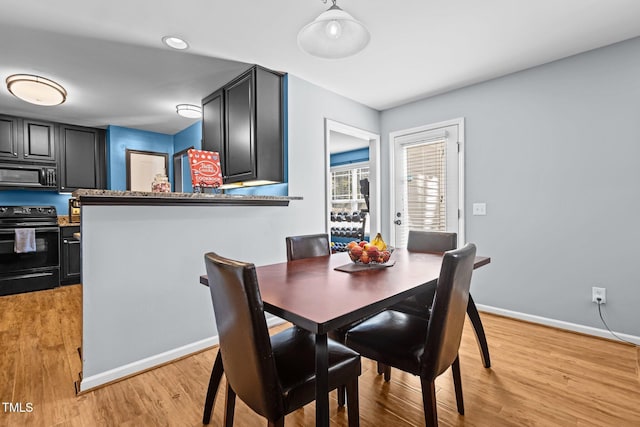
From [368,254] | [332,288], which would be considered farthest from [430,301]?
[332,288]

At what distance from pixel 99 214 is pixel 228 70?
1800 mm

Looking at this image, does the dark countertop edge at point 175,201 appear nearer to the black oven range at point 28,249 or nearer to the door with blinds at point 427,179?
the door with blinds at point 427,179

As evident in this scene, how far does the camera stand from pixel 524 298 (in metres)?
2.91

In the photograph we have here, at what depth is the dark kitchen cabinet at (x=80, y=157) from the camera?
456cm

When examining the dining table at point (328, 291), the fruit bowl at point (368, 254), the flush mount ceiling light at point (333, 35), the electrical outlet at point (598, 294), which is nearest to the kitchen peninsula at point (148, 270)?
the dining table at point (328, 291)

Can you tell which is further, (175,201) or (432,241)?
(432,241)

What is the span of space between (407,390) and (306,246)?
1.10 meters

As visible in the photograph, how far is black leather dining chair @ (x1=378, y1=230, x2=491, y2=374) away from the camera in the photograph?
2.00m

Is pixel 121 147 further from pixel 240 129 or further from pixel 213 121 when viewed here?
pixel 240 129

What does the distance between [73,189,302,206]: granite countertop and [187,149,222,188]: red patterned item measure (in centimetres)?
19

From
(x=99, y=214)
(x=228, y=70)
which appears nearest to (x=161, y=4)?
(x=228, y=70)

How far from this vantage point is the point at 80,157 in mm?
4684

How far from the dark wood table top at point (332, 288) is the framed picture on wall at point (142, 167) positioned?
4178 mm

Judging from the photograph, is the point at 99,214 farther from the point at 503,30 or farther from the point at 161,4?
the point at 503,30
